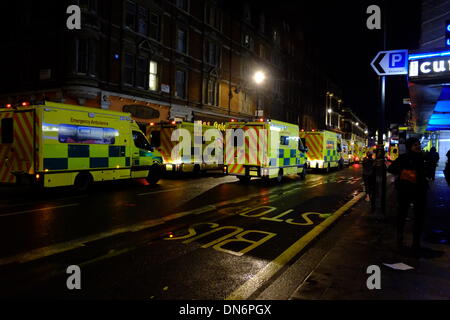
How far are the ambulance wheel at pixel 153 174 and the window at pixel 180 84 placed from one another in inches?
518

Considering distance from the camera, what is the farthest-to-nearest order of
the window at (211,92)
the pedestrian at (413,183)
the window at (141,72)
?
the window at (211,92), the window at (141,72), the pedestrian at (413,183)

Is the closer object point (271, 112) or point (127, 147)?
point (127, 147)

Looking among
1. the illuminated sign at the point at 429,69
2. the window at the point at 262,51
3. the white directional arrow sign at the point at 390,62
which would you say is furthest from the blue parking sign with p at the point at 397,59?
the window at the point at 262,51

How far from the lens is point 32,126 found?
10.4 metres

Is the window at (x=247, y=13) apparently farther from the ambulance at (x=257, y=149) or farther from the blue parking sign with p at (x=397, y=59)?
the blue parking sign with p at (x=397, y=59)

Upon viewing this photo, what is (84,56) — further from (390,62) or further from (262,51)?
(262,51)

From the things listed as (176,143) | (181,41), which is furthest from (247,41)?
(176,143)

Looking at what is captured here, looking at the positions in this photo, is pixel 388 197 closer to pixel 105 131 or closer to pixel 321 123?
pixel 105 131

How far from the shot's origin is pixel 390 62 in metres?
7.81

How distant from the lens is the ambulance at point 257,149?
49.1 feet

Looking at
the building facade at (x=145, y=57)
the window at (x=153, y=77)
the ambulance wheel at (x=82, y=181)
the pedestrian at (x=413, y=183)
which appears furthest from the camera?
the window at (x=153, y=77)

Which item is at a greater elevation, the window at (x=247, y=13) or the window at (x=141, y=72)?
the window at (x=247, y=13)

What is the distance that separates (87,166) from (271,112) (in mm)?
31870
